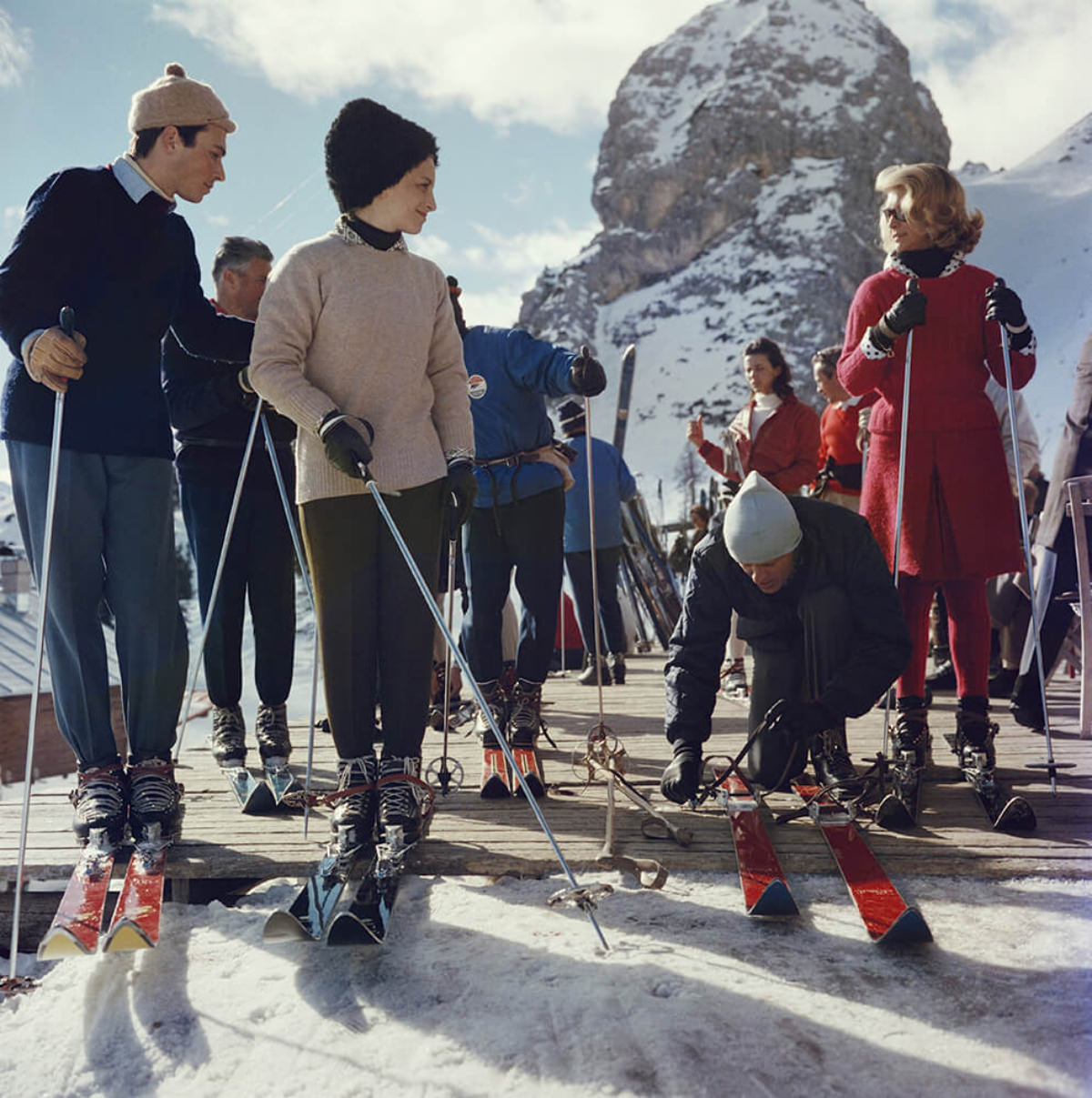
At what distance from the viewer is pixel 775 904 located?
83.0 inches

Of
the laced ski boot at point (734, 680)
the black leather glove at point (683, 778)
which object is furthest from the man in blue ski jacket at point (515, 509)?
the laced ski boot at point (734, 680)

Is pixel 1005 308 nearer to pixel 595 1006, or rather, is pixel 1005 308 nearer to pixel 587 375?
pixel 587 375

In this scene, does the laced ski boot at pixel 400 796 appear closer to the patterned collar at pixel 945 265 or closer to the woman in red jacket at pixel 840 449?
the patterned collar at pixel 945 265

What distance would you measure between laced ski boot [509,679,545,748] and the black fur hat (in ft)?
5.70

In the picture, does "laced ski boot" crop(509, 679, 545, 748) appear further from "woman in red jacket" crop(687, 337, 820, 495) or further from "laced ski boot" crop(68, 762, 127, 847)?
"woman in red jacket" crop(687, 337, 820, 495)

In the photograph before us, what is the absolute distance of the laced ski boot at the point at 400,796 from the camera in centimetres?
240

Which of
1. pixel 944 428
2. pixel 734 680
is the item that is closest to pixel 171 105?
pixel 944 428

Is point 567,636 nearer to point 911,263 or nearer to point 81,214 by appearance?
point 911,263

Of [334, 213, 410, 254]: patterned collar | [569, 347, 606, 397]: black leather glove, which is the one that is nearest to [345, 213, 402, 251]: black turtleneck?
[334, 213, 410, 254]: patterned collar

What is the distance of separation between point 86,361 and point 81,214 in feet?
1.21

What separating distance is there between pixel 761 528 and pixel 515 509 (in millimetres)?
1086

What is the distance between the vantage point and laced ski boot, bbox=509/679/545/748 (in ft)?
11.0

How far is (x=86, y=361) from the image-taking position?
2.41 m

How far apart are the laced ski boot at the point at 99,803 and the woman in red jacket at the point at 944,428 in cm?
220
